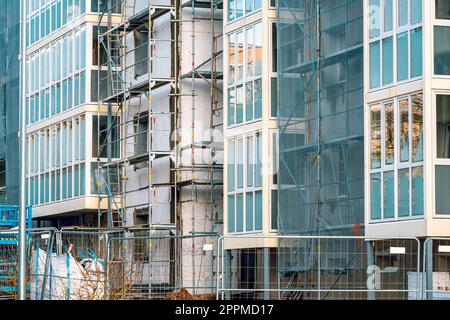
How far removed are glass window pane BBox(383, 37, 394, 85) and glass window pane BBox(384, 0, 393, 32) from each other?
0.89ft

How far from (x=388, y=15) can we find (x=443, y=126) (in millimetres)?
3089

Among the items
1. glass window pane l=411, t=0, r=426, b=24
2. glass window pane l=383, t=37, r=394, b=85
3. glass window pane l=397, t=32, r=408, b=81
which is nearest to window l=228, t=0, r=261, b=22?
glass window pane l=383, t=37, r=394, b=85

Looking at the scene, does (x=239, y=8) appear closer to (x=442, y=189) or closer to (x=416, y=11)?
(x=416, y=11)

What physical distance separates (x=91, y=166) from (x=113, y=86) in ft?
9.34

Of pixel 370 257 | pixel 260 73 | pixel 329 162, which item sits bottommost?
pixel 370 257

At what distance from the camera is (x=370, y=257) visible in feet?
81.5

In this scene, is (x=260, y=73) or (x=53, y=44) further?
(x=53, y=44)

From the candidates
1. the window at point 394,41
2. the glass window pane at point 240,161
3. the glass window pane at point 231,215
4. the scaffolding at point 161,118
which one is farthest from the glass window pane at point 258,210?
the window at point 394,41

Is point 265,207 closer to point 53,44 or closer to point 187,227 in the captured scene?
point 187,227

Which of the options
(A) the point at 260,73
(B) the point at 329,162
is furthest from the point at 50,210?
(B) the point at 329,162

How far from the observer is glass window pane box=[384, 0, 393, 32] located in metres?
25.2

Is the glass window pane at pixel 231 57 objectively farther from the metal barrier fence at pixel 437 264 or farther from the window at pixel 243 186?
the metal barrier fence at pixel 437 264

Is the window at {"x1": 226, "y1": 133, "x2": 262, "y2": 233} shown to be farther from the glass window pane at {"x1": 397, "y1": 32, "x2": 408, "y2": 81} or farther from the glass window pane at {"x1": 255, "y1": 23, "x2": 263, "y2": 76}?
the glass window pane at {"x1": 397, "y1": 32, "x2": 408, "y2": 81}

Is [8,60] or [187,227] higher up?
[8,60]
